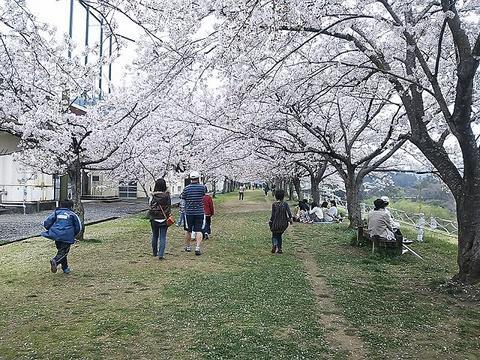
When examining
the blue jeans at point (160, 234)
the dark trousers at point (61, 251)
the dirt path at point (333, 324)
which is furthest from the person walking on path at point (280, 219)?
the dark trousers at point (61, 251)

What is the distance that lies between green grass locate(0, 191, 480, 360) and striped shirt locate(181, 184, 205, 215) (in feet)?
3.15

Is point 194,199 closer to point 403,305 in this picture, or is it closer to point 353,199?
point 403,305

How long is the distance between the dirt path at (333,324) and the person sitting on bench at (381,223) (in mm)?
2870

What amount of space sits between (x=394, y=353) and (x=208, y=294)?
2.79 m

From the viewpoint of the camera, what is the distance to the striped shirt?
9.66 metres

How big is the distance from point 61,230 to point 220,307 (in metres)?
3.16

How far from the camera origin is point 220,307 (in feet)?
19.1

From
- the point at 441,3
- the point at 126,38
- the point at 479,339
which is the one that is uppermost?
the point at 441,3

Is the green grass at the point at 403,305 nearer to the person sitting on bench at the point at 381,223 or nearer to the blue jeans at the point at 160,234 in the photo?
the person sitting on bench at the point at 381,223

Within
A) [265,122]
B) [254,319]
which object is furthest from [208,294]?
[265,122]

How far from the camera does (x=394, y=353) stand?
442 cm

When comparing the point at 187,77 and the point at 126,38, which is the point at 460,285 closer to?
the point at 187,77

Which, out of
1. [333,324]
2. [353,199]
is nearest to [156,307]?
[333,324]

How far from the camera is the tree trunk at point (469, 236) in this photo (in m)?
6.83
